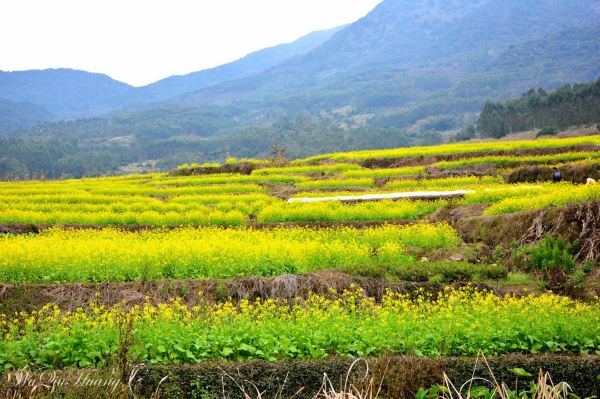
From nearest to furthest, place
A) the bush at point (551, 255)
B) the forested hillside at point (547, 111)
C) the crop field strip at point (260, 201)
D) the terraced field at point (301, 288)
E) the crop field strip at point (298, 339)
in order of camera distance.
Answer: the terraced field at point (301, 288)
the crop field strip at point (298, 339)
the bush at point (551, 255)
the crop field strip at point (260, 201)
the forested hillside at point (547, 111)

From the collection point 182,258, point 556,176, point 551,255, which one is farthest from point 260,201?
point 551,255

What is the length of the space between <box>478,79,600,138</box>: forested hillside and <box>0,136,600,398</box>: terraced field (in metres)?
60.3

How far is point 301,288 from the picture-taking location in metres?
13.2

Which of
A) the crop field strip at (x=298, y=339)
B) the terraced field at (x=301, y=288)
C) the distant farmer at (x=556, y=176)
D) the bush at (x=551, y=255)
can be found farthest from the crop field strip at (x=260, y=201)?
the crop field strip at (x=298, y=339)

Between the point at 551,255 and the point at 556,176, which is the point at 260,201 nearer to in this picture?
the point at 556,176

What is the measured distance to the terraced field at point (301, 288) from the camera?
826 cm

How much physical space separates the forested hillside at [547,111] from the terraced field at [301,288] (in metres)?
60.3

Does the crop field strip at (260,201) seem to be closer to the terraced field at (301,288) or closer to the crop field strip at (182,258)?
the terraced field at (301,288)

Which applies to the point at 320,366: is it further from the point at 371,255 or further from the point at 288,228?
the point at 288,228

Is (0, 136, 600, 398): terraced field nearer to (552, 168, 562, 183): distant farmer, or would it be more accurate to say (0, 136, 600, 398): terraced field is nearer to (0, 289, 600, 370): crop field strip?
(0, 289, 600, 370): crop field strip

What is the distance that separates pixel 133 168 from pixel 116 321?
135 metres

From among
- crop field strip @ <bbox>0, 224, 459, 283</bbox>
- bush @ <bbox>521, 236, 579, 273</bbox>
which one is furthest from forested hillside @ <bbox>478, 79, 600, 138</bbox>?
crop field strip @ <bbox>0, 224, 459, 283</bbox>

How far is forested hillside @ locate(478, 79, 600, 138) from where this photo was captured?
80.8 metres

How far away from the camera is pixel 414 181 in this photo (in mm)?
30594
